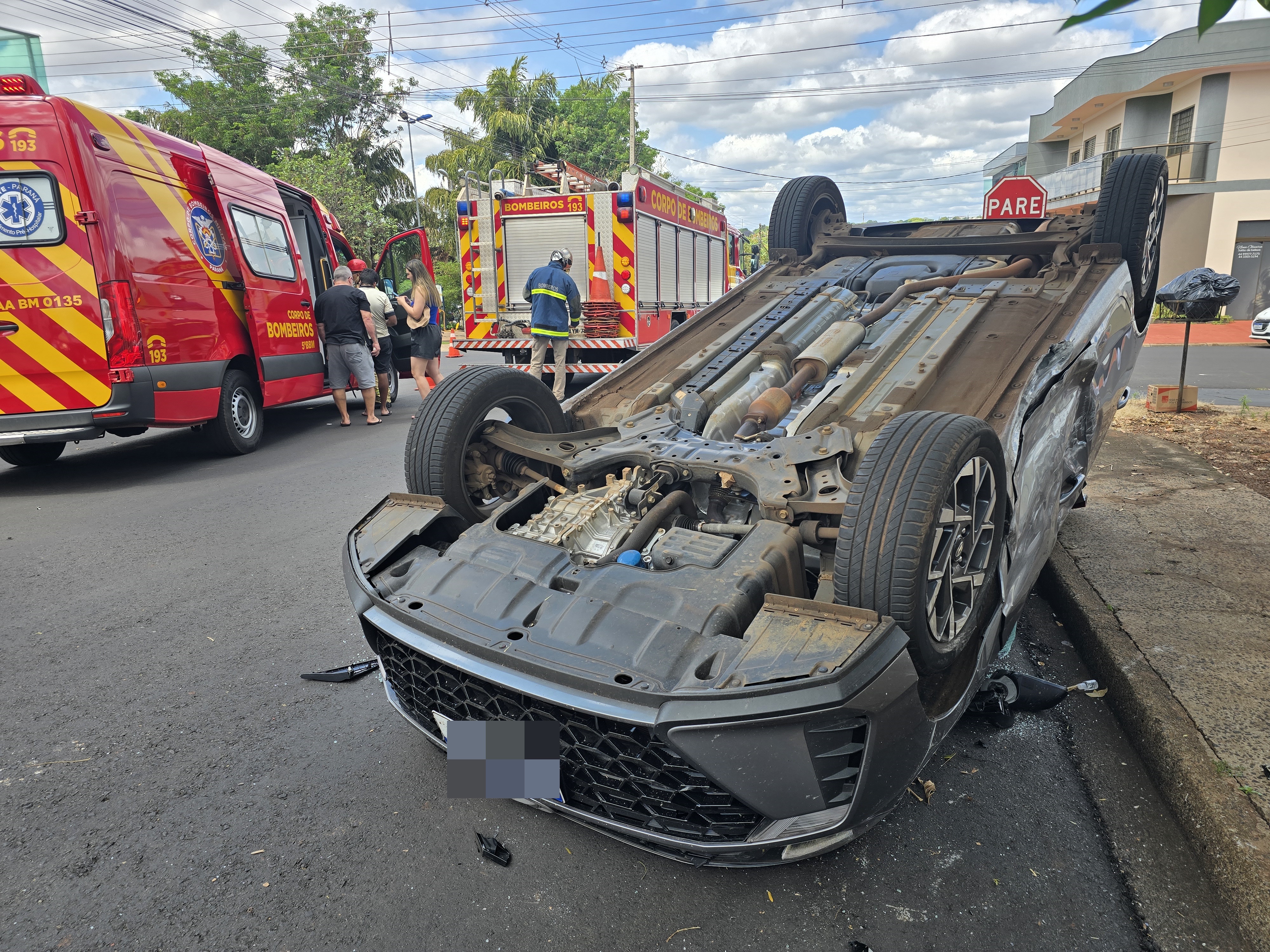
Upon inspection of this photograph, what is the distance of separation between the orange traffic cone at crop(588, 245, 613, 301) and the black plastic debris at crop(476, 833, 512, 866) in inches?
346

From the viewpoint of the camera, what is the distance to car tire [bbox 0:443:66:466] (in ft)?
23.0

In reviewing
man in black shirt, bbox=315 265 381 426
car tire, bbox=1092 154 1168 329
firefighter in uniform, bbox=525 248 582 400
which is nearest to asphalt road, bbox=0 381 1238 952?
car tire, bbox=1092 154 1168 329

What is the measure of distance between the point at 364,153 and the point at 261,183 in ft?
74.0

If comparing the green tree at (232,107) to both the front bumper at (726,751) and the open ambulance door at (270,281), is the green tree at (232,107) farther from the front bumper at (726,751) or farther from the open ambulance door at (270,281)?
the front bumper at (726,751)

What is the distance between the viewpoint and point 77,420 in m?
5.88

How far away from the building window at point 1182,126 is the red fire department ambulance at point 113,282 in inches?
1061

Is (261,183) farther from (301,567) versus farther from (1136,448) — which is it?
(1136,448)

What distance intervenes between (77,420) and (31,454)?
1.79 meters

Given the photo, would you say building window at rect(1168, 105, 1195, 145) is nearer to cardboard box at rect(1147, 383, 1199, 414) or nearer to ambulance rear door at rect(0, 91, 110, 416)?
cardboard box at rect(1147, 383, 1199, 414)

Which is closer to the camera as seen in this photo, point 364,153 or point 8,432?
point 8,432

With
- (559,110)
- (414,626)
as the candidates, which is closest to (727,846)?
(414,626)

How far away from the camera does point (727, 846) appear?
6.04 feet

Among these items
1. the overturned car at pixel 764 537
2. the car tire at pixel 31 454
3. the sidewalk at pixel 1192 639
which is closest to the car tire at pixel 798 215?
the overturned car at pixel 764 537

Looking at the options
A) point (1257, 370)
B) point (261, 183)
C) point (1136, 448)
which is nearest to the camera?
point (1136, 448)
